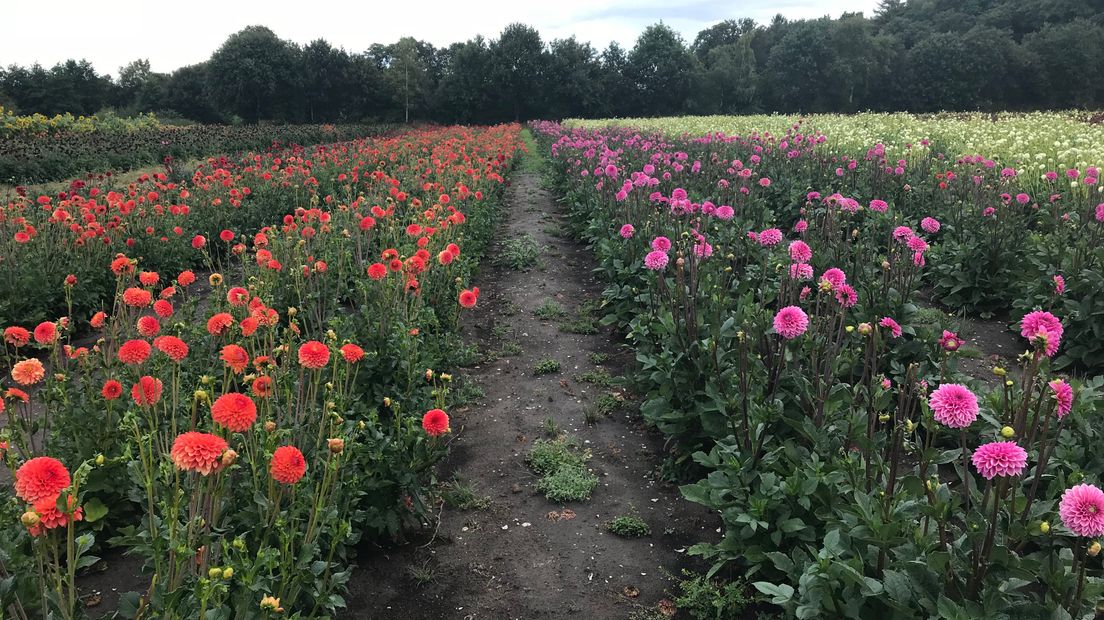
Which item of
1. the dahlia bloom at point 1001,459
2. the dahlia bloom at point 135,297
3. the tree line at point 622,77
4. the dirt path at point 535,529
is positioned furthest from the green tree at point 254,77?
the dahlia bloom at point 1001,459

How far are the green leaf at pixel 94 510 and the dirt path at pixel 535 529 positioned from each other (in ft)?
3.93

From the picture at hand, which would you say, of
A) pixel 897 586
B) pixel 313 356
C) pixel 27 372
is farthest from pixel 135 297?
pixel 897 586

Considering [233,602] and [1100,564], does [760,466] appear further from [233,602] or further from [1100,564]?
[233,602]

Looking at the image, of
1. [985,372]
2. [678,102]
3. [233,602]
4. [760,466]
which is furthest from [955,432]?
[678,102]

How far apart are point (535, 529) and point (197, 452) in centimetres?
219

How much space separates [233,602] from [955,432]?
12.0 ft

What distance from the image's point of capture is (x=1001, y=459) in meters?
1.79

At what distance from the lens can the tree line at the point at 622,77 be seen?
167 feet

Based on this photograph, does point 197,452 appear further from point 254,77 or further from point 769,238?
point 254,77

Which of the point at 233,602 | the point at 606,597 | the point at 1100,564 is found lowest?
the point at 606,597

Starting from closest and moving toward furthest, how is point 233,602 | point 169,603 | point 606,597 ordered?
point 169,603
point 233,602
point 606,597

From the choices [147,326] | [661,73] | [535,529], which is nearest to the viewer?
[147,326]

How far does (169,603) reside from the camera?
182 centimetres

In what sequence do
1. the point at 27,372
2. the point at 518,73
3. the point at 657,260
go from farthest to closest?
the point at 518,73 → the point at 657,260 → the point at 27,372
